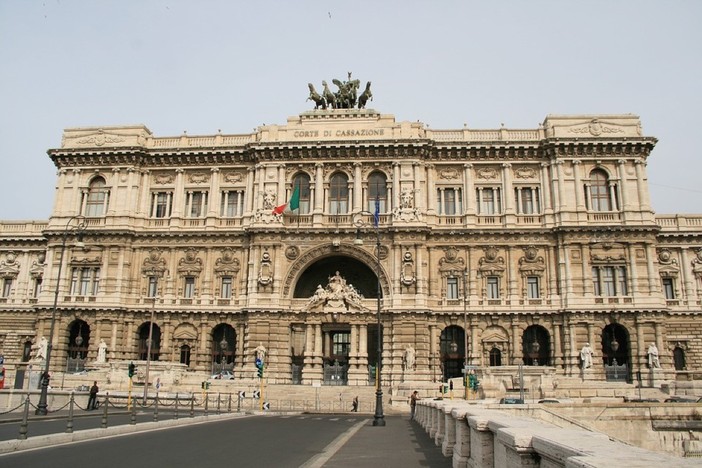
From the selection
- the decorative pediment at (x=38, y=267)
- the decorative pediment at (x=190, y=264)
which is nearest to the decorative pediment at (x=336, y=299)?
the decorative pediment at (x=190, y=264)

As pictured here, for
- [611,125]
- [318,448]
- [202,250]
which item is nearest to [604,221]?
[611,125]

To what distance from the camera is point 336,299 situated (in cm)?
4969

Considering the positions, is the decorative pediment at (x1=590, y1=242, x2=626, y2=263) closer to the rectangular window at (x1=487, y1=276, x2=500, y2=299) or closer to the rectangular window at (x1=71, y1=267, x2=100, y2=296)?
Answer: the rectangular window at (x1=487, y1=276, x2=500, y2=299)

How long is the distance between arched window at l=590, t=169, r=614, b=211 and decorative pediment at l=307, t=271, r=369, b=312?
66.2 ft

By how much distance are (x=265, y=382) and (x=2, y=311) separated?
28.7 m

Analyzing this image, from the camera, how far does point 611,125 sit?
52.0m

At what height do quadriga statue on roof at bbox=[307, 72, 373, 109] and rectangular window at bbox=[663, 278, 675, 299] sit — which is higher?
quadriga statue on roof at bbox=[307, 72, 373, 109]

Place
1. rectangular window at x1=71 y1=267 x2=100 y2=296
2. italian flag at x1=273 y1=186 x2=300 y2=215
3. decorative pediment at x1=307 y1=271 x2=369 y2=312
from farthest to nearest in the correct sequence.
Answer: rectangular window at x1=71 y1=267 x2=100 y2=296 → italian flag at x1=273 y1=186 x2=300 y2=215 → decorative pediment at x1=307 y1=271 x2=369 y2=312

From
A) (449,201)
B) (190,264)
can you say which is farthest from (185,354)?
(449,201)

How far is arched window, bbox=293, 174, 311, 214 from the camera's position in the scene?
53406 mm

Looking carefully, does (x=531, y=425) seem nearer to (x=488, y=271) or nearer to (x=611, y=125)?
(x=488, y=271)

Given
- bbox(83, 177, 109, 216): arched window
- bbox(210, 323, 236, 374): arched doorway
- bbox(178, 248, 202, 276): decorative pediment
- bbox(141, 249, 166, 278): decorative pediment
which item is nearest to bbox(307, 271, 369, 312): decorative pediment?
bbox(210, 323, 236, 374): arched doorway

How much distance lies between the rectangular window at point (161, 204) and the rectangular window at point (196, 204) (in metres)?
1.58

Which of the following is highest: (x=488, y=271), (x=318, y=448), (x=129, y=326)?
(x=488, y=271)
